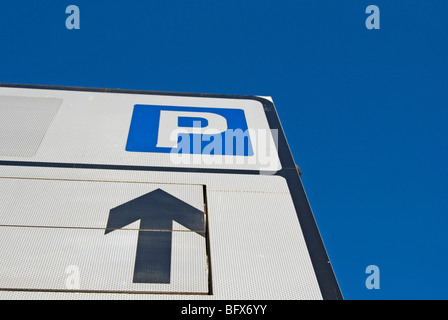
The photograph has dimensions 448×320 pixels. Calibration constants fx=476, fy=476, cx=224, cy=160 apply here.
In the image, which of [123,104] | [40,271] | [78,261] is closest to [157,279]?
[78,261]

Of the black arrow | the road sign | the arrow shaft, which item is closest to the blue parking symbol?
the road sign

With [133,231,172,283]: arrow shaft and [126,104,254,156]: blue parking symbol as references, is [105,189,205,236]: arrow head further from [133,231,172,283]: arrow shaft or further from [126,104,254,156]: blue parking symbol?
[126,104,254,156]: blue parking symbol

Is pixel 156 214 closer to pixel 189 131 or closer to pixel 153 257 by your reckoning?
pixel 153 257

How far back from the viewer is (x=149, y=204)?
323 centimetres

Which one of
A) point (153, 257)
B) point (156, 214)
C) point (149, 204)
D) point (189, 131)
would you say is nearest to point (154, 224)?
point (156, 214)

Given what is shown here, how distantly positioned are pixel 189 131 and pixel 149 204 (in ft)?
3.63

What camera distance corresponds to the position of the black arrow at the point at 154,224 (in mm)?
2709

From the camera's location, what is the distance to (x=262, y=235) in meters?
3.04

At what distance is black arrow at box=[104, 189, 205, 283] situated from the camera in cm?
271

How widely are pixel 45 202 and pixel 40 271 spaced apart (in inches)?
25.6

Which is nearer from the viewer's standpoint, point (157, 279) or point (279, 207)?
point (157, 279)

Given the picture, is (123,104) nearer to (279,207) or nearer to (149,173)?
(149,173)

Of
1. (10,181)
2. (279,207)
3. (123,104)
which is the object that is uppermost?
(123,104)

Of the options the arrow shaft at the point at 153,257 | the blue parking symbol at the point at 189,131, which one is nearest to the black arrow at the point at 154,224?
the arrow shaft at the point at 153,257
